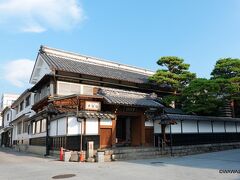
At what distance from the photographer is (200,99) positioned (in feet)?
87.0

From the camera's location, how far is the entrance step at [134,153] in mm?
19797

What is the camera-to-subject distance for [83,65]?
2988 cm

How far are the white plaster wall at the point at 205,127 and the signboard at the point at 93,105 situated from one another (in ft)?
35.9

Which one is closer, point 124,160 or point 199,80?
point 124,160

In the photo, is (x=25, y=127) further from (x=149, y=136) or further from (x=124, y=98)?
(x=149, y=136)

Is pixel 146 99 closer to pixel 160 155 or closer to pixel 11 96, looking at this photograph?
pixel 160 155

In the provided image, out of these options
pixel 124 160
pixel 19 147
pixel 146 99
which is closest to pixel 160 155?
pixel 124 160

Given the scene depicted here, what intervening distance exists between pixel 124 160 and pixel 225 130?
48.6 feet

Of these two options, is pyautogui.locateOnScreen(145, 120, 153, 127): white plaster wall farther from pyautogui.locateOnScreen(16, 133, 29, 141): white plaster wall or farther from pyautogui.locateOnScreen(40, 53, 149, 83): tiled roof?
pyautogui.locateOnScreen(16, 133, 29, 141): white plaster wall

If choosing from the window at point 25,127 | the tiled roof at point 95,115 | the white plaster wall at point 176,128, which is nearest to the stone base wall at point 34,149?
the window at point 25,127

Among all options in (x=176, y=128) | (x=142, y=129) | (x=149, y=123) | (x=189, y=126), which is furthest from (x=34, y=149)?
(x=189, y=126)

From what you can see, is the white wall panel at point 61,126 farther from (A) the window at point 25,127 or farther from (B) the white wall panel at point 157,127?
(A) the window at point 25,127

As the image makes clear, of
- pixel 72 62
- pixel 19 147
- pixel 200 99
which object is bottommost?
pixel 19 147

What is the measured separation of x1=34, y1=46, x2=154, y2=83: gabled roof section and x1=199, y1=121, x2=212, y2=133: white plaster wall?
8482mm
